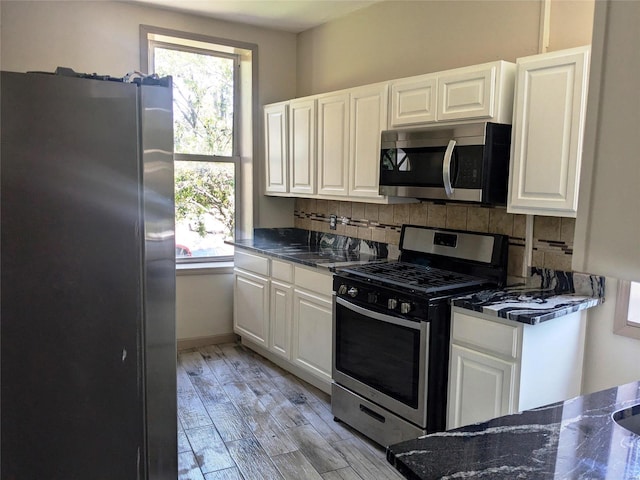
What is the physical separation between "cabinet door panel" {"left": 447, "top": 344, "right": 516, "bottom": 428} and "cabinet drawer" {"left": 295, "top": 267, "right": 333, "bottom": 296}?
3.31 ft

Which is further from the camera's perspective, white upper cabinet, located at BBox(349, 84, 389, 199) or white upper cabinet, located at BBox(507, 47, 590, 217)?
white upper cabinet, located at BBox(349, 84, 389, 199)

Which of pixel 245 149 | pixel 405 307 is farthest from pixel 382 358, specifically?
pixel 245 149

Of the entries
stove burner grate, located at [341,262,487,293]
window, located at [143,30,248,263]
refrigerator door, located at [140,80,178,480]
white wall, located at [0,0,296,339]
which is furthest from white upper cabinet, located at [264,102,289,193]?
refrigerator door, located at [140,80,178,480]

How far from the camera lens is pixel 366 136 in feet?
10.6

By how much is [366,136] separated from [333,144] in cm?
38

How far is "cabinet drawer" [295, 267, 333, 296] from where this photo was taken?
10.5 feet

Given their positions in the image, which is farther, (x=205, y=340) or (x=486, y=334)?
(x=205, y=340)

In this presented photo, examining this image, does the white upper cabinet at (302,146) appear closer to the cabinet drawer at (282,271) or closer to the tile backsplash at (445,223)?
the tile backsplash at (445,223)

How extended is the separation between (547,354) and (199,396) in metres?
2.22

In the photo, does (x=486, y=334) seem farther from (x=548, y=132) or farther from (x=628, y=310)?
(x=548, y=132)

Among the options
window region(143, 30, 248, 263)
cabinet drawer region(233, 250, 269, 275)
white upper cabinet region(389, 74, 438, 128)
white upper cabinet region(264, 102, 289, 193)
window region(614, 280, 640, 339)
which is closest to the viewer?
window region(614, 280, 640, 339)

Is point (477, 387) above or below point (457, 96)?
below

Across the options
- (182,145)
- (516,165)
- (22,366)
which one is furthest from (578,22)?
(182,145)

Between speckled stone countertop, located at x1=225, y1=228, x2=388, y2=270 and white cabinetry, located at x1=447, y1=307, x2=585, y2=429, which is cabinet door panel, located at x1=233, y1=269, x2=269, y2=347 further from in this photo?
white cabinetry, located at x1=447, y1=307, x2=585, y2=429
